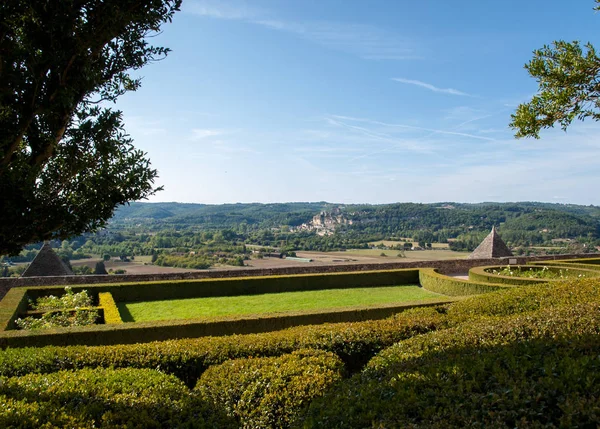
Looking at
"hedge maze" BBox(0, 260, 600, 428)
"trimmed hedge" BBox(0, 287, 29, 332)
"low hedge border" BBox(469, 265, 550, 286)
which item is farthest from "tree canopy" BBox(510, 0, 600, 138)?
"trimmed hedge" BBox(0, 287, 29, 332)

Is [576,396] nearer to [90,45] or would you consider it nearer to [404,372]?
[404,372]

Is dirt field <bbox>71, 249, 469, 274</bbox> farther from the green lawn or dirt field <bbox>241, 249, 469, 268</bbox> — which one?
the green lawn

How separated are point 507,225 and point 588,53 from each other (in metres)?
47.9

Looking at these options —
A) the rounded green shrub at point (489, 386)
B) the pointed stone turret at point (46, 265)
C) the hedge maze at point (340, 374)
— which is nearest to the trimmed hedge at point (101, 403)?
the hedge maze at point (340, 374)

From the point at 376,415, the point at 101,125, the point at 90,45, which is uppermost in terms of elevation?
the point at 90,45

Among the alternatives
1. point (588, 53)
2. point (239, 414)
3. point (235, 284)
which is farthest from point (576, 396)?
point (235, 284)

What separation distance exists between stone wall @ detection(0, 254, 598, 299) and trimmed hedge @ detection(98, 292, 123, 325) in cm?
220

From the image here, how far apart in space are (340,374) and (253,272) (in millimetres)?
11870

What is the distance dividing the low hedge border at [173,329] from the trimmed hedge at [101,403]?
3.24 meters

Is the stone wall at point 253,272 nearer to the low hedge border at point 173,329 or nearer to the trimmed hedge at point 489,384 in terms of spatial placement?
the low hedge border at point 173,329

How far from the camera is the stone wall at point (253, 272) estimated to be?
46.3 ft

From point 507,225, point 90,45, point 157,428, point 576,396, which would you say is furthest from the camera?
point 507,225

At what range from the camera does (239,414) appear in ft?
13.9

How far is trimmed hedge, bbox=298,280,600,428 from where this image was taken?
8.90 ft
